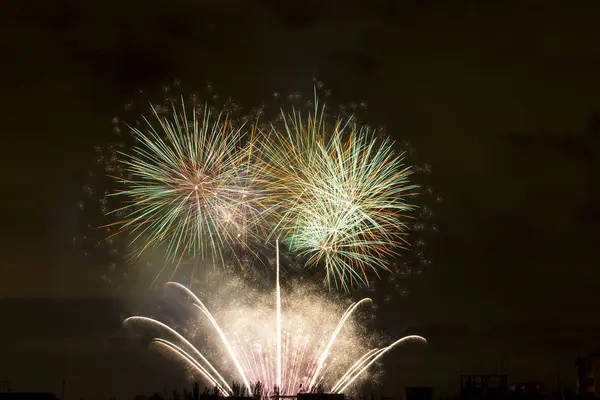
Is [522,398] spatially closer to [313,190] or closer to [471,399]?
[471,399]

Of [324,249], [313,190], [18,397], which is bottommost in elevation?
[18,397]

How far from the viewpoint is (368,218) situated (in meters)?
38.0

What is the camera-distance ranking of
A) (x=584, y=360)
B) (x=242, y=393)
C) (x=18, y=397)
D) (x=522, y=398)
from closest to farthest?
(x=242, y=393)
(x=522, y=398)
(x=18, y=397)
(x=584, y=360)

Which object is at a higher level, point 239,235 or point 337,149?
point 337,149

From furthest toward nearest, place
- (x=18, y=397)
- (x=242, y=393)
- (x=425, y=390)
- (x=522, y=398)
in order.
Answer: (x=18, y=397), (x=522, y=398), (x=425, y=390), (x=242, y=393)

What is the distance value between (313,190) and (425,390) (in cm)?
1652

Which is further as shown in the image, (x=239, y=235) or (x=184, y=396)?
(x=184, y=396)

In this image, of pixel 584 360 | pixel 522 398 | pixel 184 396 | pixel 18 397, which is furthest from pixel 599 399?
pixel 584 360

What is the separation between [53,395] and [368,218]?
Result: 36735mm

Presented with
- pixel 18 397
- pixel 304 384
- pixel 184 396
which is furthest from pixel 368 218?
pixel 18 397

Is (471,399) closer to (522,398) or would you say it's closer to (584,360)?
(522,398)

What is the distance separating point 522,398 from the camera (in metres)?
54.6

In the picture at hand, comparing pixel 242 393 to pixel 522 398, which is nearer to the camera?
pixel 242 393

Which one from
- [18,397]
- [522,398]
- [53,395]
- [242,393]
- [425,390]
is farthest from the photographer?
[53,395]
